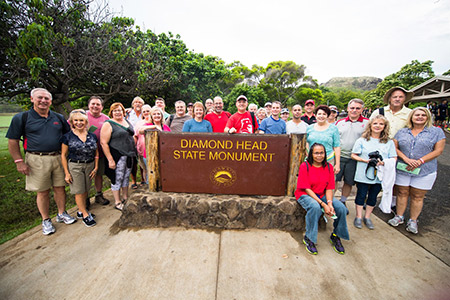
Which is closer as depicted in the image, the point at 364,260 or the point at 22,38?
the point at 364,260

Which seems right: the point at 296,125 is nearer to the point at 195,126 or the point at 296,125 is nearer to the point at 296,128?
the point at 296,128

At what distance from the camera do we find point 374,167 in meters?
2.63

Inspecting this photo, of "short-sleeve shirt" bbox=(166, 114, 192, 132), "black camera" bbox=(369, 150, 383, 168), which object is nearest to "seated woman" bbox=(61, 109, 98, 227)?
"short-sleeve shirt" bbox=(166, 114, 192, 132)

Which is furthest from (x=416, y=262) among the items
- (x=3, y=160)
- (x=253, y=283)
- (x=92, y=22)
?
(x=3, y=160)

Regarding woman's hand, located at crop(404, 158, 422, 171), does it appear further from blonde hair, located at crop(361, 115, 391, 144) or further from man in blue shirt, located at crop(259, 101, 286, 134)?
man in blue shirt, located at crop(259, 101, 286, 134)

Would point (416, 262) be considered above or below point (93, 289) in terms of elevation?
above

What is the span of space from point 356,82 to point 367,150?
139524 mm

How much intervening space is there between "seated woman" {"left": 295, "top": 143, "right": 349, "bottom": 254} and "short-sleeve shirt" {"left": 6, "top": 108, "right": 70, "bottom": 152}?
3464 millimetres

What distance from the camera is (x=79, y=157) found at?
2.68 m

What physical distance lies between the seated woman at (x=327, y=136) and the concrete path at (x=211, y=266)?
116 centimetres

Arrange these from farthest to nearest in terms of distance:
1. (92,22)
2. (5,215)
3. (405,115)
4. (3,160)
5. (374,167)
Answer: (3,160), (92,22), (5,215), (405,115), (374,167)

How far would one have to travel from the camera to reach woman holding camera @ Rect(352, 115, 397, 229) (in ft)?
8.55

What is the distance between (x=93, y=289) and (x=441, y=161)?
380 inches

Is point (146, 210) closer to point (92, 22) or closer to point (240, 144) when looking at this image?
point (240, 144)
